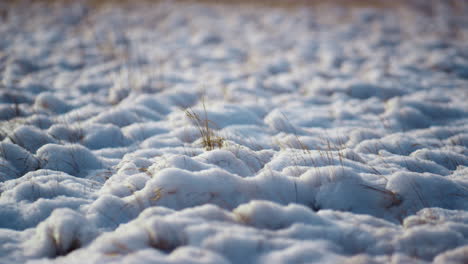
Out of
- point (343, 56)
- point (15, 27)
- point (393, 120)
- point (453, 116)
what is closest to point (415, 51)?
point (343, 56)

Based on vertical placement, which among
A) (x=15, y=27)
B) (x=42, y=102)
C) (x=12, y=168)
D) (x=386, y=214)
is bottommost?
(x=386, y=214)

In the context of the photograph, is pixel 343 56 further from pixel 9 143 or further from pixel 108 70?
pixel 9 143

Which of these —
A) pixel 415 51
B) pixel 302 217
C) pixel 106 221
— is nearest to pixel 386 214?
pixel 302 217

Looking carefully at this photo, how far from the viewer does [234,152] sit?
8.02 feet

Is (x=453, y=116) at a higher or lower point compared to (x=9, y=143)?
lower

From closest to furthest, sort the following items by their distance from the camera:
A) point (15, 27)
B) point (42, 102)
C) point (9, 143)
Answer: point (9, 143) < point (42, 102) < point (15, 27)

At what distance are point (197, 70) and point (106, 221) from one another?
3.96 meters

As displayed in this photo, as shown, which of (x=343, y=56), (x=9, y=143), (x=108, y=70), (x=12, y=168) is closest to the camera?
(x=12, y=168)

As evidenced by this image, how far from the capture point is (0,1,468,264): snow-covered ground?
1.63 m

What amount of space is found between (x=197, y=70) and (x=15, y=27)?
569 centimetres

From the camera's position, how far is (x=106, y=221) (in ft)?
5.97

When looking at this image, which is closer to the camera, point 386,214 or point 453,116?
point 386,214

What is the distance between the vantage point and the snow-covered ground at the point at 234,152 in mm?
1630

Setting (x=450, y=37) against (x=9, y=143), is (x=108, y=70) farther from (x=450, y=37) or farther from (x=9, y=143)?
(x=450, y=37)
